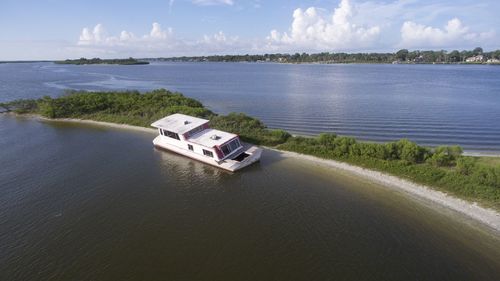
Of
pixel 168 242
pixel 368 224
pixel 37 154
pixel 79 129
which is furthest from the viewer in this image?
pixel 79 129

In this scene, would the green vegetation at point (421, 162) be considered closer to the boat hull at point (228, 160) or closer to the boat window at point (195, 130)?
the boat hull at point (228, 160)

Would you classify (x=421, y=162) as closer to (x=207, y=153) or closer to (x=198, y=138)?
(x=207, y=153)

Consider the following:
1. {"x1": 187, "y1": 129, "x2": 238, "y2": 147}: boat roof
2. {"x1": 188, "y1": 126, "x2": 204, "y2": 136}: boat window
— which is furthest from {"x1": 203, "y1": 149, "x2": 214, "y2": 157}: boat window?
{"x1": 188, "y1": 126, "x2": 204, "y2": 136}: boat window

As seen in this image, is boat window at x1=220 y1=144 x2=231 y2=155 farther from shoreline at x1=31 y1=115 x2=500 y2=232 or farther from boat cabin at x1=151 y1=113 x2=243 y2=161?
shoreline at x1=31 y1=115 x2=500 y2=232

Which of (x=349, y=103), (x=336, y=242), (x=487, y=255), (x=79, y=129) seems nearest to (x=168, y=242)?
(x=336, y=242)

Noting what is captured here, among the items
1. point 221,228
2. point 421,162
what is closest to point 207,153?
point 221,228

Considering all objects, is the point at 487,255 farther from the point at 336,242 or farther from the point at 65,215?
the point at 65,215
